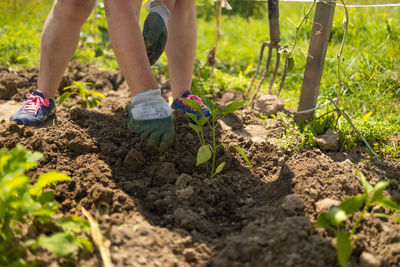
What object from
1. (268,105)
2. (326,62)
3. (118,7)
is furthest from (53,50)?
(326,62)

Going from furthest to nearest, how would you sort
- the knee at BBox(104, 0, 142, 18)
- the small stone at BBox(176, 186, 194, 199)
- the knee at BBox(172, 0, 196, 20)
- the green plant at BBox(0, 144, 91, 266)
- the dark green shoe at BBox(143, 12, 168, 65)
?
the knee at BBox(172, 0, 196, 20) < the dark green shoe at BBox(143, 12, 168, 65) < the knee at BBox(104, 0, 142, 18) < the small stone at BBox(176, 186, 194, 199) < the green plant at BBox(0, 144, 91, 266)

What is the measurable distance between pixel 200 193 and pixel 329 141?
0.89 m

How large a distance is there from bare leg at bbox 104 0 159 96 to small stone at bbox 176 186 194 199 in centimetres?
52

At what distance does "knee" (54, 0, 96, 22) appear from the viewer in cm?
227

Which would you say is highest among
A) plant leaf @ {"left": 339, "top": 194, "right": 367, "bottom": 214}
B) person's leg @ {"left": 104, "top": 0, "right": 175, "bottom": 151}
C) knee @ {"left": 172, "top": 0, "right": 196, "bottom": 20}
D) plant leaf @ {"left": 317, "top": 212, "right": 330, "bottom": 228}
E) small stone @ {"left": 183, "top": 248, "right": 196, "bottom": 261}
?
knee @ {"left": 172, "top": 0, "right": 196, "bottom": 20}

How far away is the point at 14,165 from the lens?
1.26m

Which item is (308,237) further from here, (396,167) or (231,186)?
(396,167)

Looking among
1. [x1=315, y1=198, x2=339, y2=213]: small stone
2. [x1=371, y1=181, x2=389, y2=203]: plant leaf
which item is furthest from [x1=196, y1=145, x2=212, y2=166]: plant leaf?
[x1=371, y1=181, x2=389, y2=203]: plant leaf

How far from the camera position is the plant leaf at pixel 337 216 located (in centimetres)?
126

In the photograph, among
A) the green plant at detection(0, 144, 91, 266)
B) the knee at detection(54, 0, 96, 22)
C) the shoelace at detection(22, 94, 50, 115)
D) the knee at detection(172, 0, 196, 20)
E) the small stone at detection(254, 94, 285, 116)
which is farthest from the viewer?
the small stone at detection(254, 94, 285, 116)

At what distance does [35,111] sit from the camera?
2.40 meters

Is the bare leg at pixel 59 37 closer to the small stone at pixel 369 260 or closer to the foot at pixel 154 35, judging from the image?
the foot at pixel 154 35

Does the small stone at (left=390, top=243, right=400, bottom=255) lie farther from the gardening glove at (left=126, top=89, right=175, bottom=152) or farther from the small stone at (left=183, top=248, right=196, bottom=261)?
the gardening glove at (left=126, top=89, right=175, bottom=152)

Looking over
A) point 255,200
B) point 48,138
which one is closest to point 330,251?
point 255,200
